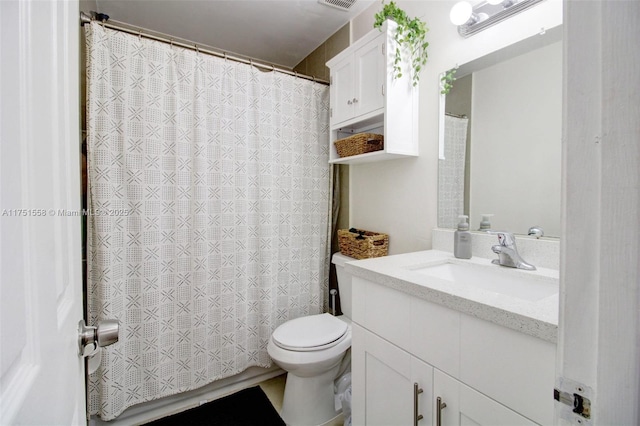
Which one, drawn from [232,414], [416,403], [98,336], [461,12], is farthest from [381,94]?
[232,414]

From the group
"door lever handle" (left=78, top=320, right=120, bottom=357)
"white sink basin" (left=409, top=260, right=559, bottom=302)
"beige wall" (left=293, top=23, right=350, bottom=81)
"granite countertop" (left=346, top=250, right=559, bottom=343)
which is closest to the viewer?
"door lever handle" (left=78, top=320, right=120, bottom=357)

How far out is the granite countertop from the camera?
Result: 658 mm

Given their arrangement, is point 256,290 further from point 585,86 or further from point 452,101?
point 585,86

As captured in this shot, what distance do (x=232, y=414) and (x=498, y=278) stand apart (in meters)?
1.55

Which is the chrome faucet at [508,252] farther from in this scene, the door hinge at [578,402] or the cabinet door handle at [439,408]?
the door hinge at [578,402]

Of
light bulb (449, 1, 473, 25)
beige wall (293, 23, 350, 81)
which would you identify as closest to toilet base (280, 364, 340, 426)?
light bulb (449, 1, 473, 25)

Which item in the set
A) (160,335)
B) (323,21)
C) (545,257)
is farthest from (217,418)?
(323,21)

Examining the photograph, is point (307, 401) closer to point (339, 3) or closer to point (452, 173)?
point (452, 173)

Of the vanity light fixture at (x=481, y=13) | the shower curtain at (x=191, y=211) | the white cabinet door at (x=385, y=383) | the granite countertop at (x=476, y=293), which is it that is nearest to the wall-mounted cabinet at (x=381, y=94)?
the vanity light fixture at (x=481, y=13)

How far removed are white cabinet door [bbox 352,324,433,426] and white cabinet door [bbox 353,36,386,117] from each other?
3.69ft

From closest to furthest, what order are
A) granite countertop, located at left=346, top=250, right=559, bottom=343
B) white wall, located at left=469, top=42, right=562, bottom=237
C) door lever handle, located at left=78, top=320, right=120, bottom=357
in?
door lever handle, located at left=78, top=320, right=120, bottom=357, granite countertop, located at left=346, top=250, right=559, bottom=343, white wall, located at left=469, top=42, right=562, bottom=237

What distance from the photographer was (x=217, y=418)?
5.25ft

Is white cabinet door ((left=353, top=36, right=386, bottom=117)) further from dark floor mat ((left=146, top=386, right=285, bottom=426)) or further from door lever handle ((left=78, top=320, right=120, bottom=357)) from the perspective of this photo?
dark floor mat ((left=146, top=386, right=285, bottom=426))

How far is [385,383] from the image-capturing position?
1.04 m
